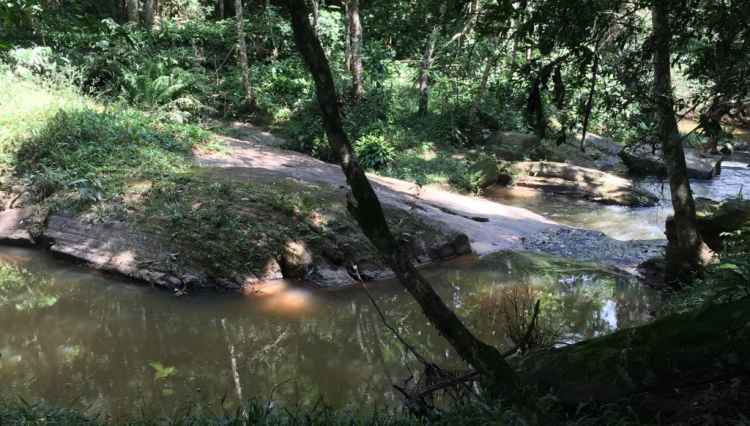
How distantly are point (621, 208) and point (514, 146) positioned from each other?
4.26m

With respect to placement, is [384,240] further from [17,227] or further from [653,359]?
[17,227]

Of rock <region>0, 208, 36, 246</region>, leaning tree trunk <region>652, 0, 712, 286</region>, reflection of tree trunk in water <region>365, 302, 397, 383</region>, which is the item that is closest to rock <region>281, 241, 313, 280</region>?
reflection of tree trunk in water <region>365, 302, 397, 383</region>

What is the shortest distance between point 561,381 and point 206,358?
3.82 metres

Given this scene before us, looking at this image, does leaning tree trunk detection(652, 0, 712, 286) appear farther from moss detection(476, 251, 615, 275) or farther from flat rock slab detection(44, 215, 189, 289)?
flat rock slab detection(44, 215, 189, 289)

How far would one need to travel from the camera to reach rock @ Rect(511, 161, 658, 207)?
49.9 ft

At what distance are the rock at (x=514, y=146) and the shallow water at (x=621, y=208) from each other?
169cm

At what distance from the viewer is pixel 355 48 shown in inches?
675

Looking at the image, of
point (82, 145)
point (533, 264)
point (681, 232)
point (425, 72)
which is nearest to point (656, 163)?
point (425, 72)

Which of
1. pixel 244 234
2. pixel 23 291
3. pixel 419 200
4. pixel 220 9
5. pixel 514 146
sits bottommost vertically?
pixel 23 291

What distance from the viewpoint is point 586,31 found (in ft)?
13.5

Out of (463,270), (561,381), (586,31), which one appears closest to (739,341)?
(561,381)

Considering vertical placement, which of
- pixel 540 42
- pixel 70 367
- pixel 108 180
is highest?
pixel 540 42

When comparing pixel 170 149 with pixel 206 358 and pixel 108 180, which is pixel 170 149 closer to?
pixel 108 180

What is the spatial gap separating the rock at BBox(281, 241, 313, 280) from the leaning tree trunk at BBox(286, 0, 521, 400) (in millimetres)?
5143
